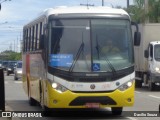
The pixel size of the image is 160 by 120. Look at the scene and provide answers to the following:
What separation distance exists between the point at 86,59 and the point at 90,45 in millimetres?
429

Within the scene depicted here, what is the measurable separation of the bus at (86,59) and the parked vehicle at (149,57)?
14250mm

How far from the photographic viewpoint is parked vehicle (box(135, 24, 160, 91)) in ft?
97.0

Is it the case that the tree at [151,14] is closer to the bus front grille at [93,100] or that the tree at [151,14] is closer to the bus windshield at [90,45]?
the bus windshield at [90,45]

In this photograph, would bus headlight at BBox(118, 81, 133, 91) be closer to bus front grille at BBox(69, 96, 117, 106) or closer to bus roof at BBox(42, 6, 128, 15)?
bus front grille at BBox(69, 96, 117, 106)

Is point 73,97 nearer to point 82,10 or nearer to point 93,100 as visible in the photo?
point 93,100

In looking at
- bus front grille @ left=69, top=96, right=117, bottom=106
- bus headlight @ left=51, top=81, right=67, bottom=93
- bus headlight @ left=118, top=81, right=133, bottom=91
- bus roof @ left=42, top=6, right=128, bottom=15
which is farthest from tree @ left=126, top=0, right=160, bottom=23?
bus headlight @ left=51, top=81, right=67, bottom=93

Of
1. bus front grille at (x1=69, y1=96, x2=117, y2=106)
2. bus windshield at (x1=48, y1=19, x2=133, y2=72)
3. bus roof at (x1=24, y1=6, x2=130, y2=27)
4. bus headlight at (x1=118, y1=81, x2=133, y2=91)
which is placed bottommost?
bus front grille at (x1=69, y1=96, x2=117, y2=106)

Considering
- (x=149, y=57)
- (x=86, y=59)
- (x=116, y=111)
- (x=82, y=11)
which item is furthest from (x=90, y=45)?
(x=149, y=57)

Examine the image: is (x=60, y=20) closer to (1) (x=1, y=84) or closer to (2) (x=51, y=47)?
(2) (x=51, y=47)

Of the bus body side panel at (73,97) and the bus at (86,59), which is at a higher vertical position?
the bus at (86,59)

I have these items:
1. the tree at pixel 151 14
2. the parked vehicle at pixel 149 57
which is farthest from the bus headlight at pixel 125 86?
the tree at pixel 151 14

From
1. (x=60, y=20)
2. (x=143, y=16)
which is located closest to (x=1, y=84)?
(x=60, y=20)

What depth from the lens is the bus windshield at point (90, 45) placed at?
583 inches

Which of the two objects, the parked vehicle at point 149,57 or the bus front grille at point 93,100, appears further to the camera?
the parked vehicle at point 149,57
